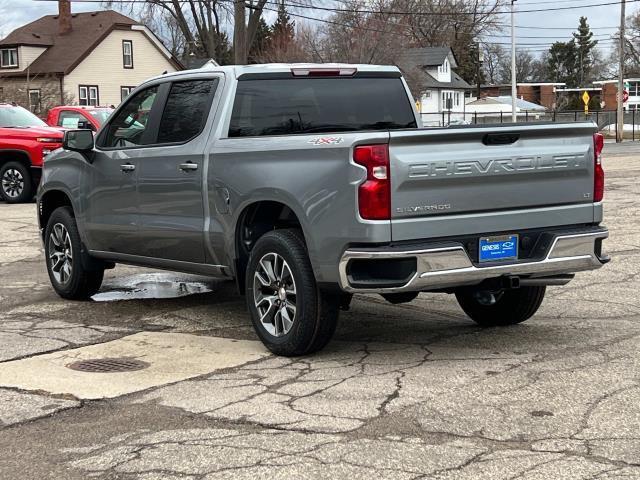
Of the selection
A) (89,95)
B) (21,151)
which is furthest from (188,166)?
(89,95)

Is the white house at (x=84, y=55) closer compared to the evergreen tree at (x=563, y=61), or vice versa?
the white house at (x=84, y=55)

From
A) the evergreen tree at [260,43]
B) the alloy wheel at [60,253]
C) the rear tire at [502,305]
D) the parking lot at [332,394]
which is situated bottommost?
the parking lot at [332,394]

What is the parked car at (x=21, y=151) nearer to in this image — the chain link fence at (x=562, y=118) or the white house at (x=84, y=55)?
the white house at (x=84, y=55)

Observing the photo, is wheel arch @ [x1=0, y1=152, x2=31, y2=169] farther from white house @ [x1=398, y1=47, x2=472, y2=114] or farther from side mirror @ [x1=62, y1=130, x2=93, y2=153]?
white house @ [x1=398, y1=47, x2=472, y2=114]

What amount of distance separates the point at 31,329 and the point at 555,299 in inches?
172

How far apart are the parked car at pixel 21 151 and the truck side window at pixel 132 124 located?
10.4 m

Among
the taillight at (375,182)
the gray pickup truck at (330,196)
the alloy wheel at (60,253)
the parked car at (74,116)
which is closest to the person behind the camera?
the taillight at (375,182)

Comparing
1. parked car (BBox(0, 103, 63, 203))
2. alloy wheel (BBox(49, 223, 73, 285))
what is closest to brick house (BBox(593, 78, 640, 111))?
parked car (BBox(0, 103, 63, 203))

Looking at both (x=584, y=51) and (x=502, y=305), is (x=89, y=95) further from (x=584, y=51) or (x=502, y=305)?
(x=584, y=51)

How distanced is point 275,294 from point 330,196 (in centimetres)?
89

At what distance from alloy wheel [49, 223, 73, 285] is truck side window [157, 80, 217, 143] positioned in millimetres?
1743

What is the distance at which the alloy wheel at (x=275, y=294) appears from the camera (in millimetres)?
6352

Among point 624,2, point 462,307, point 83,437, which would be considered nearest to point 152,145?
point 462,307

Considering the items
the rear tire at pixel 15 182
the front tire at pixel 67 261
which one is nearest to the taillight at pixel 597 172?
the front tire at pixel 67 261
